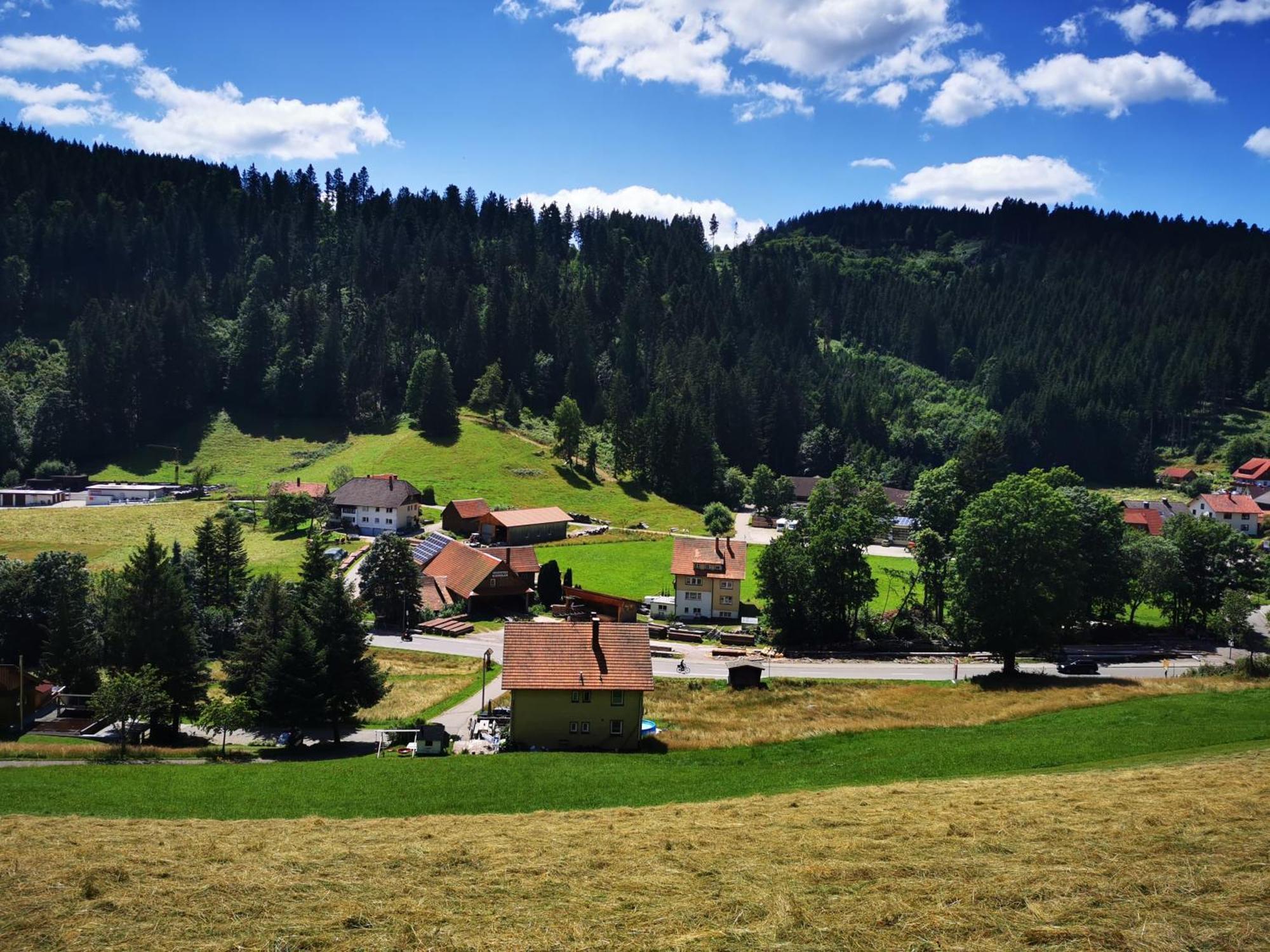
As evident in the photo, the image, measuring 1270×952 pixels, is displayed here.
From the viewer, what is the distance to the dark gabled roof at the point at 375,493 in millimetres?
87812

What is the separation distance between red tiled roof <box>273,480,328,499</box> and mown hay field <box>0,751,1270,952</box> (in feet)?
239

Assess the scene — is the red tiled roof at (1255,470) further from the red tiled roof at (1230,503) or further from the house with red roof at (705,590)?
the house with red roof at (705,590)

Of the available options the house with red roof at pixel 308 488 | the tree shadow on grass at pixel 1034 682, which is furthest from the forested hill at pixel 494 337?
the tree shadow on grass at pixel 1034 682

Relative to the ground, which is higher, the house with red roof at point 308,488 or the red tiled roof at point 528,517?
the house with red roof at point 308,488

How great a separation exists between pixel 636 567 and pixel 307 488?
38.9m

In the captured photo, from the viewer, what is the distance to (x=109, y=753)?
32500 mm

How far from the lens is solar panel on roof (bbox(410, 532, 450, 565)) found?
76.6m

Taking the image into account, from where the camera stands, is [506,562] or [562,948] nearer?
[562,948]

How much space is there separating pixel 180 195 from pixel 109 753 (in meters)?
160

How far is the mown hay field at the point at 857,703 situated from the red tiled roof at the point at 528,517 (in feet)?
131

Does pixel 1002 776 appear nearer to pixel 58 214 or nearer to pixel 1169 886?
pixel 1169 886

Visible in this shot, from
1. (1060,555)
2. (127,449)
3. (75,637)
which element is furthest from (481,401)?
(1060,555)

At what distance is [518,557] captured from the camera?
71.5 m

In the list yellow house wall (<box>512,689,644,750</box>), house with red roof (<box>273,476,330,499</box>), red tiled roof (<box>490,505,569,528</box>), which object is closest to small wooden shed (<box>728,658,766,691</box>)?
yellow house wall (<box>512,689,644,750</box>)
